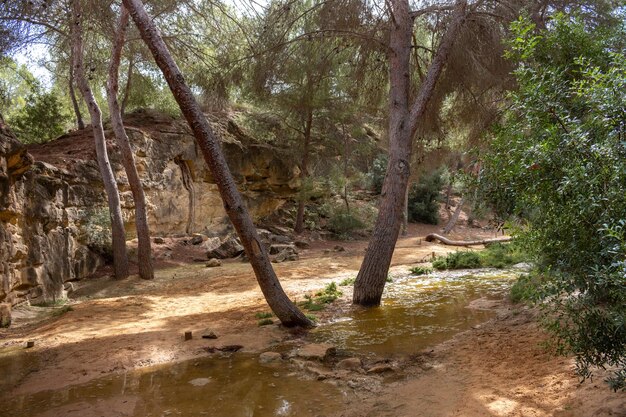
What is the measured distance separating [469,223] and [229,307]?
70.0ft

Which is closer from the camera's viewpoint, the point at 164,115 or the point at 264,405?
the point at 264,405

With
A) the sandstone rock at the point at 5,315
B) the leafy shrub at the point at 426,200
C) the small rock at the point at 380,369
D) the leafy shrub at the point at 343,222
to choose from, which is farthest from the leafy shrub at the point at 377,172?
the small rock at the point at 380,369

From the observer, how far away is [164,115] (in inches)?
673

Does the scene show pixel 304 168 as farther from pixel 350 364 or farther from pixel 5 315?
pixel 350 364

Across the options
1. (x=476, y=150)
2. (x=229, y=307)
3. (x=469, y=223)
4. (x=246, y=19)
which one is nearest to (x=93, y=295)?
(x=229, y=307)

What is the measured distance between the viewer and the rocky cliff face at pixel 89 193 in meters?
7.88

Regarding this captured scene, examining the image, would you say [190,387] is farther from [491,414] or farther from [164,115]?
[164,115]

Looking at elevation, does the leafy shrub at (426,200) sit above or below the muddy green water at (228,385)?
Result: above

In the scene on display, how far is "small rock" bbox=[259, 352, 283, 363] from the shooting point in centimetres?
525

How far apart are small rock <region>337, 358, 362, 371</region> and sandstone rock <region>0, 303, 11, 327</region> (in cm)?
570

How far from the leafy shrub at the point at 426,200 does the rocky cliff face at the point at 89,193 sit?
8024mm

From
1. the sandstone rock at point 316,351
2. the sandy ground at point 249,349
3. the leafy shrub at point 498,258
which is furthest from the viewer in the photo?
the leafy shrub at point 498,258

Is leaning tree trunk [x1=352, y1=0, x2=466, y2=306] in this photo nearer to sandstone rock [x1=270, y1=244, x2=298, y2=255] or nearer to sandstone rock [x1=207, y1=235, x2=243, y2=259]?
sandstone rock [x1=270, y1=244, x2=298, y2=255]

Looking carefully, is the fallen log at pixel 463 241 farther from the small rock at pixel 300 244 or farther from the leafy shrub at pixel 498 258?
the small rock at pixel 300 244
